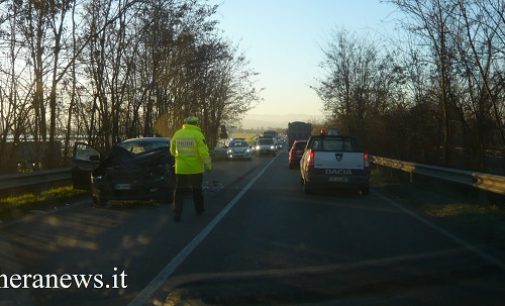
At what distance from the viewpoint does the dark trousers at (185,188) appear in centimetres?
1181

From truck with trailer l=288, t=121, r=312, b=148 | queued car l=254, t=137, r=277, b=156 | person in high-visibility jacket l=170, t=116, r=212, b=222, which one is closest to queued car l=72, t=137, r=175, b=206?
person in high-visibility jacket l=170, t=116, r=212, b=222

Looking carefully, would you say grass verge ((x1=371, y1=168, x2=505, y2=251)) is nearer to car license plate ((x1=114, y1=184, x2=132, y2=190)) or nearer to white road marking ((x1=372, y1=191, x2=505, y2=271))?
white road marking ((x1=372, y1=191, x2=505, y2=271))

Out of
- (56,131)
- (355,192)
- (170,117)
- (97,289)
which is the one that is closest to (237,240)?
(97,289)

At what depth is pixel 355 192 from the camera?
61.2 ft

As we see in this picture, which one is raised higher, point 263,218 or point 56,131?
point 56,131

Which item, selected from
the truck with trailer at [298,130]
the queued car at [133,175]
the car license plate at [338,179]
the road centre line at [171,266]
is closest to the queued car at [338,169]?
the car license plate at [338,179]

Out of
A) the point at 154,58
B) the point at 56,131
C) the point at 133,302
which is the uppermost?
the point at 154,58

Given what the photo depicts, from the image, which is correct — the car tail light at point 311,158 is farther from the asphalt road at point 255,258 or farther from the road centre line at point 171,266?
the road centre line at point 171,266

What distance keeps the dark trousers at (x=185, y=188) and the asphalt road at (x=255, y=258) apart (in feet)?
0.86

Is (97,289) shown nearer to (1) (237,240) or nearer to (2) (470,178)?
(1) (237,240)

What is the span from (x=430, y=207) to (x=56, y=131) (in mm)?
14602

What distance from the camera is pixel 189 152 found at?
39.7 feet

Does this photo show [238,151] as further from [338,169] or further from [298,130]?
[338,169]

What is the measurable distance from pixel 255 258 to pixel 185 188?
4.20m
